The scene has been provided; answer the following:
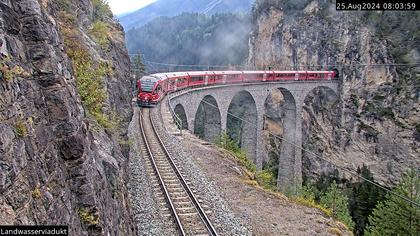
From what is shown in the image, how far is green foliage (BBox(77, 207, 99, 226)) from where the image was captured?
6242 millimetres

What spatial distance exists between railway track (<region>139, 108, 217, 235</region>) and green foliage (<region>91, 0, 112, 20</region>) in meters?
6.60

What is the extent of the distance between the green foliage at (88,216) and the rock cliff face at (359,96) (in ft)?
156

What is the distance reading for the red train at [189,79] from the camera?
25.9 meters

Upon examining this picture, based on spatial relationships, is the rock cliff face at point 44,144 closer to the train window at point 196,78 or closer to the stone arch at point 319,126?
the train window at point 196,78

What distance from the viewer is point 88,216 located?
20.7 feet

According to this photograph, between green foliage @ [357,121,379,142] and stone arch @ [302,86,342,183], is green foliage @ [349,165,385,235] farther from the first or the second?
stone arch @ [302,86,342,183]

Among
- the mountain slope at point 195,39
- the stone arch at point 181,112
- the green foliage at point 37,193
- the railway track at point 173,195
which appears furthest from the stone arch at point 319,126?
the mountain slope at point 195,39

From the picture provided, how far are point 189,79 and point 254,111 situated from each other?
458 inches

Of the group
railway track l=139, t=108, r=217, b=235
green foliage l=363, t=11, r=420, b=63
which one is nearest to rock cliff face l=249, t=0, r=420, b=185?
green foliage l=363, t=11, r=420, b=63

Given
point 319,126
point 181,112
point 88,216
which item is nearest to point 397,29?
point 319,126

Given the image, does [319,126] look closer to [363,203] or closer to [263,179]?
[363,203]

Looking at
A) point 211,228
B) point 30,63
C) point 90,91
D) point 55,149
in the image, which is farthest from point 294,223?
point 30,63

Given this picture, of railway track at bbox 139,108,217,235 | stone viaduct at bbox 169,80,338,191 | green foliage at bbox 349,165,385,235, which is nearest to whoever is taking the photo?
railway track at bbox 139,108,217,235

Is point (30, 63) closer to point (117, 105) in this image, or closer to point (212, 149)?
point (117, 105)
